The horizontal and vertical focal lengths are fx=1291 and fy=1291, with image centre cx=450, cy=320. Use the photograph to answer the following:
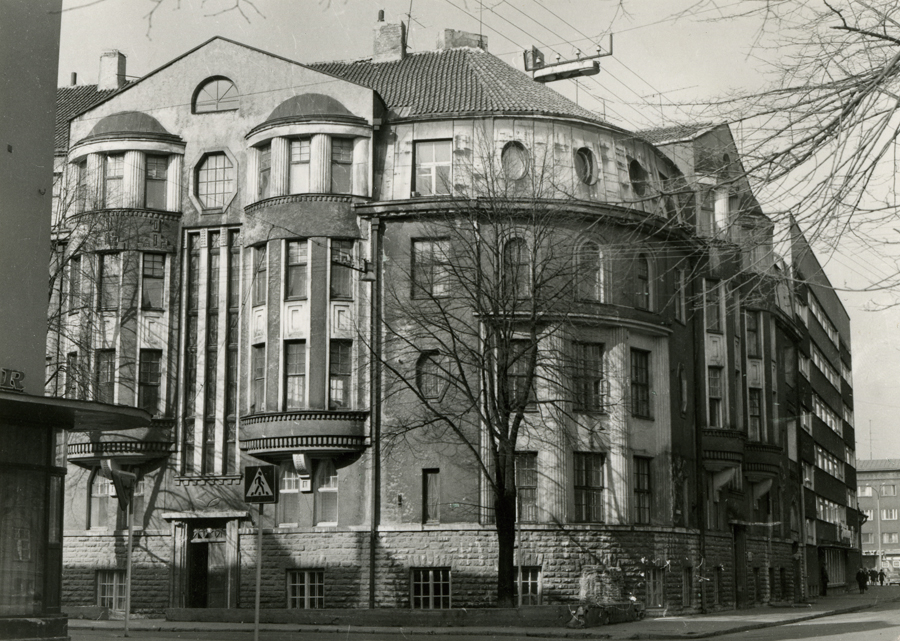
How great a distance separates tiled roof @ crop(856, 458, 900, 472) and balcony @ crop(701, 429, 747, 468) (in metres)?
112

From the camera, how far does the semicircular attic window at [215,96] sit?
41419mm

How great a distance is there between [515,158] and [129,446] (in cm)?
1476

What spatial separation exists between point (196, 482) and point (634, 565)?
533 inches

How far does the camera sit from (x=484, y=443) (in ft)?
125

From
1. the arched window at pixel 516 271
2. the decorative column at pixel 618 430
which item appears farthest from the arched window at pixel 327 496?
the decorative column at pixel 618 430

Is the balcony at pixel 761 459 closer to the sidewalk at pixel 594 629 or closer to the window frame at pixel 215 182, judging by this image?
the sidewalk at pixel 594 629

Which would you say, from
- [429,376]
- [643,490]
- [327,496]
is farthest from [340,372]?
[643,490]

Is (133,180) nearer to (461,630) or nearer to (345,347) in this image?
(345,347)

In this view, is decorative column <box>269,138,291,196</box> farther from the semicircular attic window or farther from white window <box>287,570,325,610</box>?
white window <box>287,570,325,610</box>

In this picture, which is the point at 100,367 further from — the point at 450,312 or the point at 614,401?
the point at 614,401

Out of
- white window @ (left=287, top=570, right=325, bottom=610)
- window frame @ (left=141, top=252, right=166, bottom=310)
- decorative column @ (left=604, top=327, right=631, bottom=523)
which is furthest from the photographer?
window frame @ (left=141, top=252, right=166, bottom=310)

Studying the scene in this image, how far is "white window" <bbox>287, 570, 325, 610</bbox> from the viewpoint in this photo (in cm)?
3819

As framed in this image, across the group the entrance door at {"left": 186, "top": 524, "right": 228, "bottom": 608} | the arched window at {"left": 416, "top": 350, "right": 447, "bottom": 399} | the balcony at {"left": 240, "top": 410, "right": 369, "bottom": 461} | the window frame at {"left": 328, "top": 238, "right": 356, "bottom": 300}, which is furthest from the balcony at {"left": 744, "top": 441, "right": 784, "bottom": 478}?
the entrance door at {"left": 186, "top": 524, "right": 228, "bottom": 608}

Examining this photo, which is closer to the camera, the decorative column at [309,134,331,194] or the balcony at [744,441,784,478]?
the decorative column at [309,134,331,194]
